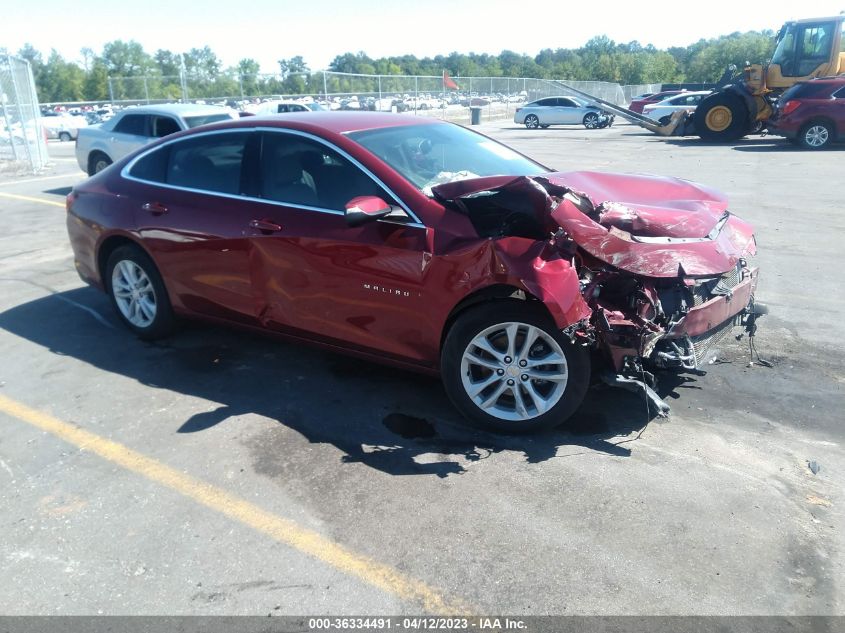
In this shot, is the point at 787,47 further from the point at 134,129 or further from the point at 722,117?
the point at 134,129

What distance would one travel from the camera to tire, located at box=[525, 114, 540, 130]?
33719 mm

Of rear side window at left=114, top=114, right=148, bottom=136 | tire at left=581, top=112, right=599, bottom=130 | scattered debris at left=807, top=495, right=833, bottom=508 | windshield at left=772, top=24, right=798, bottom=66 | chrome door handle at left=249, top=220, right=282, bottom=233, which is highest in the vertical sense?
windshield at left=772, top=24, right=798, bottom=66

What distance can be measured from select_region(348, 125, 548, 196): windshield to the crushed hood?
43 centimetres

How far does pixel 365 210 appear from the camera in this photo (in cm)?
379

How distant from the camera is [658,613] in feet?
8.48

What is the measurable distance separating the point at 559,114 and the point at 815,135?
643 inches

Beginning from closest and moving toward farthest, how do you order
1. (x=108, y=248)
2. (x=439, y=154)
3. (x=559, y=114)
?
(x=439, y=154)
(x=108, y=248)
(x=559, y=114)

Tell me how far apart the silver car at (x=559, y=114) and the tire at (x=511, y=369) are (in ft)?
105

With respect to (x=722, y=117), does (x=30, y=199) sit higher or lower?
lower

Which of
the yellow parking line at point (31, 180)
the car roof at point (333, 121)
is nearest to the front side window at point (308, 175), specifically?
the car roof at point (333, 121)

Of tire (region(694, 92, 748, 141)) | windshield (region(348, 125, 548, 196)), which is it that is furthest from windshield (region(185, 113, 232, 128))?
tire (region(694, 92, 748, 141))

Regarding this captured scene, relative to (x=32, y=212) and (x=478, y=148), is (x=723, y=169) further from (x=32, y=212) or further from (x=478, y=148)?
(x=32, y=212)

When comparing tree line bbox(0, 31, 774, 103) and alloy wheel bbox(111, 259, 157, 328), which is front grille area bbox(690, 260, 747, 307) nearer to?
alloy wheel bbox(111, 259, 157, 328)

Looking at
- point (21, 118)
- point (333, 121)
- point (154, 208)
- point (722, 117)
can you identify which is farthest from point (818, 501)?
point (722, 117)
